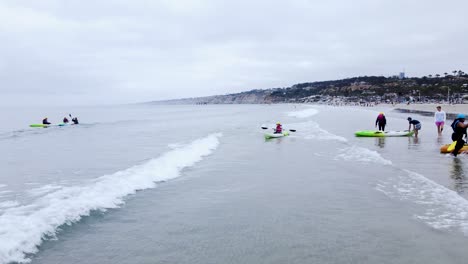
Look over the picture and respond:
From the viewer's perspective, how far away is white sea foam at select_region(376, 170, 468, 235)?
761cm

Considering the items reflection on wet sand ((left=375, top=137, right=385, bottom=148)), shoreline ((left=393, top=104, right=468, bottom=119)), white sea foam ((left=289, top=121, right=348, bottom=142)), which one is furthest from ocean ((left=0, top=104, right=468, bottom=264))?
shoreline ((left=393, top=104, right=468, bottom=119))

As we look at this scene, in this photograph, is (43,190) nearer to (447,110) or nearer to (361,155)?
(361,155)

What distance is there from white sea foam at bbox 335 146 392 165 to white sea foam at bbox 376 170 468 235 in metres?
2.97

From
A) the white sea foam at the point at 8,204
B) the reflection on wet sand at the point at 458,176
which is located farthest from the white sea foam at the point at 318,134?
the white sea foam at the point at 8,204

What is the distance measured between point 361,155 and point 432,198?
313 inches

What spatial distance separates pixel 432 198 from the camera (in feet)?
30.8

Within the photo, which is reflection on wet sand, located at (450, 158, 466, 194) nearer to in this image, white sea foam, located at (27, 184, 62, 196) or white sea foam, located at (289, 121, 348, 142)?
white sea foam, located at (289, 121, 348, 142)

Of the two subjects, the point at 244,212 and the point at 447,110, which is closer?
the point at 244,212

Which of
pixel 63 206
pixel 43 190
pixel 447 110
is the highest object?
pixel 447 110

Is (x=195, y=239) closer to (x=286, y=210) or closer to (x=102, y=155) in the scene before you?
(x=286, y=210)

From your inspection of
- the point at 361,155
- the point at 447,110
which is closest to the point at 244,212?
the point at 361,155

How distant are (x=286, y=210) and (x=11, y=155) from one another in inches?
804

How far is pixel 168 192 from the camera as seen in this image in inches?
450

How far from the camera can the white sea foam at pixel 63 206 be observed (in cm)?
703
